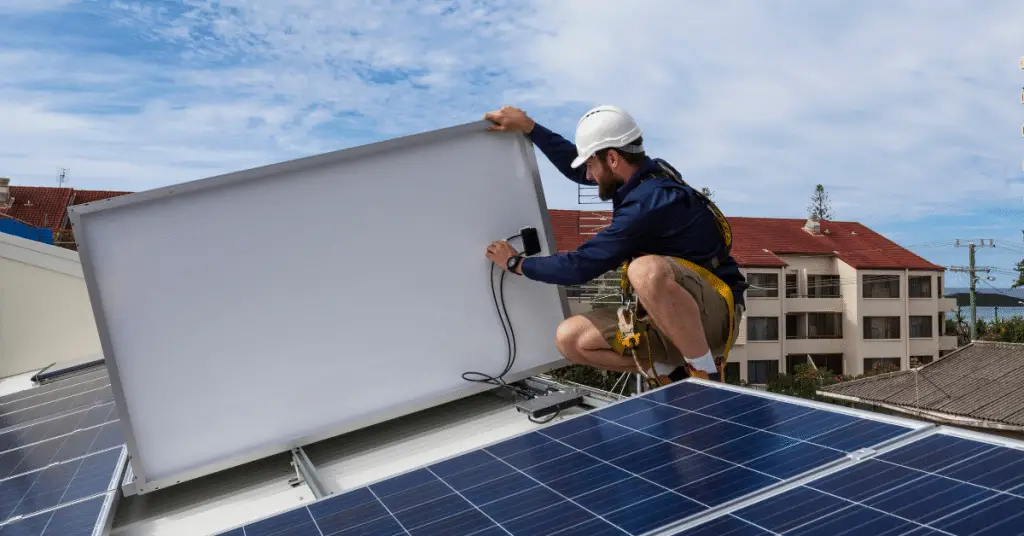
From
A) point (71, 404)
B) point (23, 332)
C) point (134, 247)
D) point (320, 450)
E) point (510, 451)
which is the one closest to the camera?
point (510, 451)

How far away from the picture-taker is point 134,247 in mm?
4129

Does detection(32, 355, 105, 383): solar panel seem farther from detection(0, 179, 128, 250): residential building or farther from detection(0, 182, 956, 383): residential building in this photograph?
detection(0, 182, 956, 383): residential building

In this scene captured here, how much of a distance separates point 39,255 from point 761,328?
47.7m

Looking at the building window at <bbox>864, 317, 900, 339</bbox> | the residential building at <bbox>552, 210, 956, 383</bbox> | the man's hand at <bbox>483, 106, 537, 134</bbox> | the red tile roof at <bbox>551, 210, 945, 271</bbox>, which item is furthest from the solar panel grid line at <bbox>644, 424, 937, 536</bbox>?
the building window at <bbox>864, 317, 900, 339</bbox>

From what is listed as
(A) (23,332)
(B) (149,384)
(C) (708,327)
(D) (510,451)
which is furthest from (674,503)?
(A) (23,332)

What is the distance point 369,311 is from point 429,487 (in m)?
1.68

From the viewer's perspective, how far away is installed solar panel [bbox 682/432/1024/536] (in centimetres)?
214

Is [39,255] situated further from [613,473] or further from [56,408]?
[613,473]

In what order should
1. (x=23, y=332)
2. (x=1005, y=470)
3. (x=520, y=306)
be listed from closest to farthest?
(x=1005, y=470)
(x=520, y=306)
(x=23, y=332)

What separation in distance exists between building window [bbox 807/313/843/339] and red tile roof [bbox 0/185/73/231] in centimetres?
4629

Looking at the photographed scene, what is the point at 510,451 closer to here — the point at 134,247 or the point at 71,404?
the point at 134,247

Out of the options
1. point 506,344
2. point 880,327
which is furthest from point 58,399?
point 880,327

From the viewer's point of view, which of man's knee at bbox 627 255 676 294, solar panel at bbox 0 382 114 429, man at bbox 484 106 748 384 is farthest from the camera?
solar panel at bbox 0 382 114 429

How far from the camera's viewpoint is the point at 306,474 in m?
4.04
